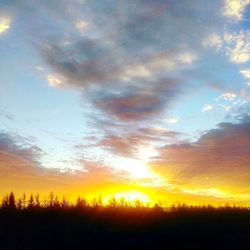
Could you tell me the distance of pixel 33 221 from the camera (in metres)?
32.8

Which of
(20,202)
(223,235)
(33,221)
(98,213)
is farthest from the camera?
(20,202)

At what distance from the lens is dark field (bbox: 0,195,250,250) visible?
2780 cm

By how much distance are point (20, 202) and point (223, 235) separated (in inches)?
699

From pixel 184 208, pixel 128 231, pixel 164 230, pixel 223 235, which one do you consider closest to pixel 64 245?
pixel 128 231

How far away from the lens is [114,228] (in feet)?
100

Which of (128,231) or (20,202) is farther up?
(20,202)

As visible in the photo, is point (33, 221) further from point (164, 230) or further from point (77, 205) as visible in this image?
point (164, 230)

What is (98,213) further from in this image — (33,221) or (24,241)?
(24,241)

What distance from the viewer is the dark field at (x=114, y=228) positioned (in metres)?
27.8

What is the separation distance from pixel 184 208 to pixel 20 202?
13886mm

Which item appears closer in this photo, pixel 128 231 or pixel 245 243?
pixel 245 243

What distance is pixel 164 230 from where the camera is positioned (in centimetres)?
3009

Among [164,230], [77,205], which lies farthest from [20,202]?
[164,230]

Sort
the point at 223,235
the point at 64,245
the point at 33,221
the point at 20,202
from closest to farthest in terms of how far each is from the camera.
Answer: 1. the point at 64,245
2. the point at 223,235
3. the point at 33,221
4. the point at 20,202
